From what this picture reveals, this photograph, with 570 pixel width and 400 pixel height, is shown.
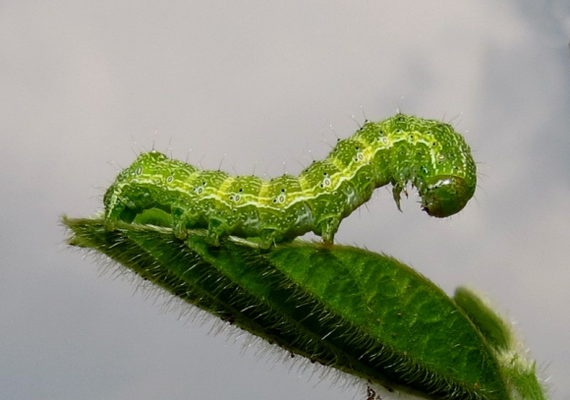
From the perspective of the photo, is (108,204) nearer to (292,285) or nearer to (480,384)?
(292,285)

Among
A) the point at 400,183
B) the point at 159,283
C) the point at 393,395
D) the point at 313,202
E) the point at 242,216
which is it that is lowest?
the point at 159,283

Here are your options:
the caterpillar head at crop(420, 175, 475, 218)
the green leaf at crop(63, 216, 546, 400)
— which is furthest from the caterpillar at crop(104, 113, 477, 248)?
the green leaf at crop(63, 216, 546, 400)

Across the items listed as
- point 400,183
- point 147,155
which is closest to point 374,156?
point 400,183

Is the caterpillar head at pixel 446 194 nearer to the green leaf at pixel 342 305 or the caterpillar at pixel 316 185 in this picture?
the caterpillar at pixel 316 185

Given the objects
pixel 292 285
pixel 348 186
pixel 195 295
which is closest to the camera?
pixel 292 285

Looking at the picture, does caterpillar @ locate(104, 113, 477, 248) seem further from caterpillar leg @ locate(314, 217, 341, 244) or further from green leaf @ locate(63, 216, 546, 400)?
green leaf @ locate(63, 216, 546, 400)

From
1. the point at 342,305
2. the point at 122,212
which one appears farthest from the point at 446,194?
the point at 122,212

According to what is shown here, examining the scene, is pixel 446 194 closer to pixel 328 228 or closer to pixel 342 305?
pixel 328 228

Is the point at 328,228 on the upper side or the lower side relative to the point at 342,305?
upper
